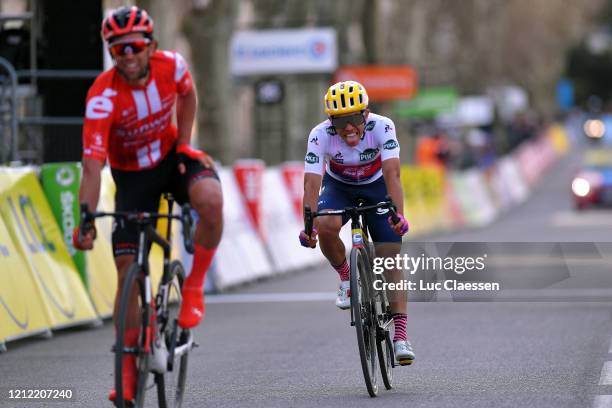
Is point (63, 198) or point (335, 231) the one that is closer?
point (335, 231)

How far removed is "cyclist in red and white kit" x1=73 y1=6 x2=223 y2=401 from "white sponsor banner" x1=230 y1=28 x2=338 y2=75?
2148 centimetres

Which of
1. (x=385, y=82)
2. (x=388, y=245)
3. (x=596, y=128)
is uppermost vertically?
(x=388, y=245)

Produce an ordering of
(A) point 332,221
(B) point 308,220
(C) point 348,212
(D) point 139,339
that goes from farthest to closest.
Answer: (A) point 332,221, (C) point 348,212, (B) point 308,220, (D) point 139,339

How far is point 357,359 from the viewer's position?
12023 millimetres

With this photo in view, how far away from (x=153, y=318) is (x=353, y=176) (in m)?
2.40

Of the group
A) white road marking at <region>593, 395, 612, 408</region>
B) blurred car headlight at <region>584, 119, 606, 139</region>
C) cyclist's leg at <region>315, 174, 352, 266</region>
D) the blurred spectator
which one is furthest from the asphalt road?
blurred car headlight at <region>584, 119, 606, 139</region>

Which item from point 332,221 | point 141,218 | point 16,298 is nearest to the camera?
point 141,218

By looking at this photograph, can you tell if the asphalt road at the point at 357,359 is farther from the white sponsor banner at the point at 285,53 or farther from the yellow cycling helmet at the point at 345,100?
the white sponsor banner at the point at 285,53

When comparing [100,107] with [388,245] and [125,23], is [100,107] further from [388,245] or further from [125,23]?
[388,245]

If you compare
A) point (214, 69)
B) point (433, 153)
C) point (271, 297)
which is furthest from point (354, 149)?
point (433, 153)

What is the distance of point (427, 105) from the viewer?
52.8 metres

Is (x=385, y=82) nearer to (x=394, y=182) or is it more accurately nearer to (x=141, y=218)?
(x=394, y=182)

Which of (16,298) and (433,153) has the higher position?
(16,298)

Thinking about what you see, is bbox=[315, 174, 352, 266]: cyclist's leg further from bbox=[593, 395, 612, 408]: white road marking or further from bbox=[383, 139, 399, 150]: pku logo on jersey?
bbox=[593, 395, 612, 408]: white road marking
